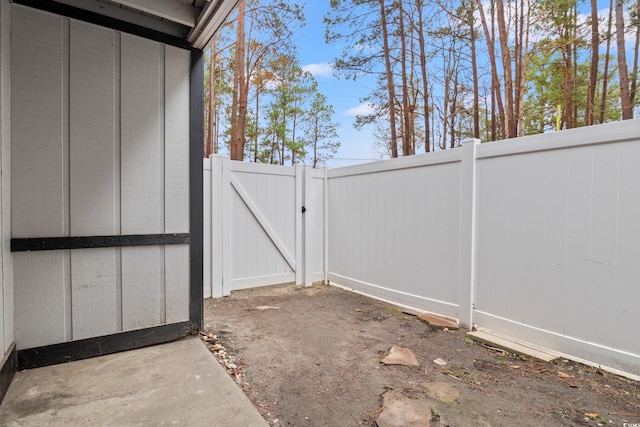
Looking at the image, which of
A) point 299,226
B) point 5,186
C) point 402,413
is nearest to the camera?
point 402,413

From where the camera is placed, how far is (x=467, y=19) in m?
6.49

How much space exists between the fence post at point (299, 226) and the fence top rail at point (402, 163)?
0.47 metres

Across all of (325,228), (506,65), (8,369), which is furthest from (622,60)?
(8,369)

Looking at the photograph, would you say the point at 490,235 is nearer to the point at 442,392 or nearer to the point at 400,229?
the point at 400,229

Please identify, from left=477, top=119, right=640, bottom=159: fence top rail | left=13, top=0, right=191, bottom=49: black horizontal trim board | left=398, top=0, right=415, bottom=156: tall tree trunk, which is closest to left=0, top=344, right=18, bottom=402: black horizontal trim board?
left=13, top=0, right=191, bottom=49: black horizontal trim board

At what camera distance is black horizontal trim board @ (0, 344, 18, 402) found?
5.19 ft

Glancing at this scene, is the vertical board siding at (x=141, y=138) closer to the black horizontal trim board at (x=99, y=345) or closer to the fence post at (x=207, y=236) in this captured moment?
the black horizontal trim board at (x=99, y=345)

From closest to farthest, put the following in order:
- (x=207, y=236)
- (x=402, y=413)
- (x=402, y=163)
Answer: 1. (x=402, y=413)
2. (x=402, y=163)
3. (x=207, y=236)

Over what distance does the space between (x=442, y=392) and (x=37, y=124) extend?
9.75 ft

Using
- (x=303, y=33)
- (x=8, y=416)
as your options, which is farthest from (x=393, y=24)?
(x=8, y=416)

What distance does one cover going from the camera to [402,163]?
11.5ft

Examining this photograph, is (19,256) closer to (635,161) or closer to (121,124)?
(121,124)

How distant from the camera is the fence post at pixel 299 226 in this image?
14.5 ft

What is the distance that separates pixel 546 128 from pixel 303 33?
25.8 feet
